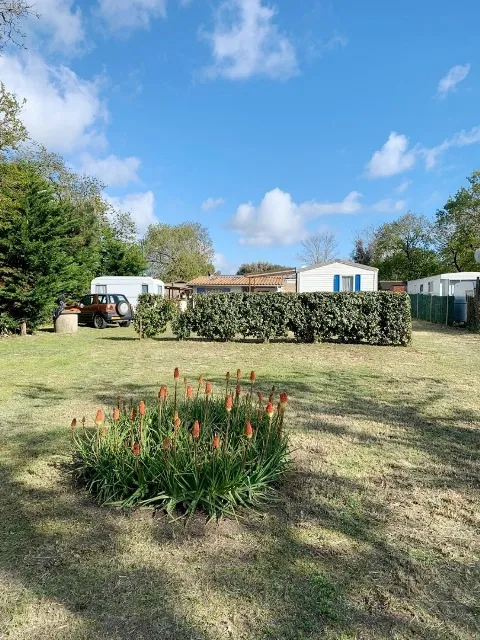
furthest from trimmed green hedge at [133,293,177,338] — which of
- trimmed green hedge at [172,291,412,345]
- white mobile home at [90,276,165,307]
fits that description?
white mobile home at [90,276,165,307]

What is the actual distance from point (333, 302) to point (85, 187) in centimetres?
2526

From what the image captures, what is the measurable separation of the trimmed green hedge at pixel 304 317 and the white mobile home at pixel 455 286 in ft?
20.8

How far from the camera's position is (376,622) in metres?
1.63

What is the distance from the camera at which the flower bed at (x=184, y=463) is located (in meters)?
2.41

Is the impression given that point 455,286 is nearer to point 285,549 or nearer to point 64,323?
point 64,323

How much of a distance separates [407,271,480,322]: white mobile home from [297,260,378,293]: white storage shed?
9.65 ft

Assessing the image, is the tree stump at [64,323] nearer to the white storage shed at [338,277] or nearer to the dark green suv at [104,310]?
the dark green suv at [104,310]

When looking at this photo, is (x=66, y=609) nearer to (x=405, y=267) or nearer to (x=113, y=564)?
(x=113, y=564)

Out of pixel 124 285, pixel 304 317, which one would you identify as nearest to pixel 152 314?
pixel 304 317

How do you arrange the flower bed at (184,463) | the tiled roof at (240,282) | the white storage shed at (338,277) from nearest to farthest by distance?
the flower bed at (184,463) → the white storage shed at (338,277) → the tiled roof at (240,282)

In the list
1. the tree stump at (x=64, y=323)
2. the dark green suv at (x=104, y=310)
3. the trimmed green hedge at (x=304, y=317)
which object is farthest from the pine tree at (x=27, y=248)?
the trimmed green hedge at (x=304, y=317)

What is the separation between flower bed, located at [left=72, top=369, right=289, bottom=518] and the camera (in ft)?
7.91

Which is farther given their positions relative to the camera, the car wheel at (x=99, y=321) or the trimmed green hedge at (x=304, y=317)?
the car wheel at (x=99, y=321)

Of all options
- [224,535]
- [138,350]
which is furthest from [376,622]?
[138,350]
